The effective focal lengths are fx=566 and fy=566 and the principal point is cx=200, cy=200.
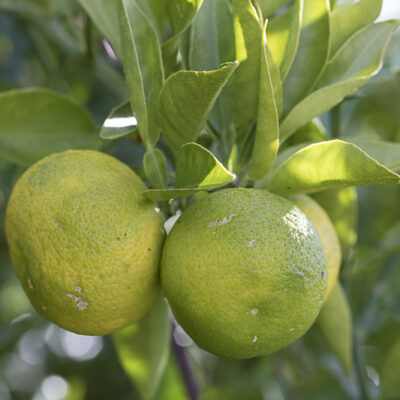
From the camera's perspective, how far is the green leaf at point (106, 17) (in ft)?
3.21

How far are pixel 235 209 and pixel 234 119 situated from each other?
218 millimetres

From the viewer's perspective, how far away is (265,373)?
1925mm

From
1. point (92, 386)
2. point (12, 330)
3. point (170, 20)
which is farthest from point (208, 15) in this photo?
point (92, 386)

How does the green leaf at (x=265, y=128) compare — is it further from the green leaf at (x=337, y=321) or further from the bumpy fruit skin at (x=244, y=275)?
the green leaf at (x=337, y=321)

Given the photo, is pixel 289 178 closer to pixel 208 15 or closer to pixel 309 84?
pixel 309 84

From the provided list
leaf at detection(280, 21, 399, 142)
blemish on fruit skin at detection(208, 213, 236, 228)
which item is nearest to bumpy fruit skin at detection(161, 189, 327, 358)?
blemish on fruit skin at detection(208, 213, 236, 228)

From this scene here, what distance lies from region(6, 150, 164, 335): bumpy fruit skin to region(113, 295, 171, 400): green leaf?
28 cm

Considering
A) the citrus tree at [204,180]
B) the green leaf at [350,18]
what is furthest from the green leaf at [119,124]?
the green leaf at [350,18]

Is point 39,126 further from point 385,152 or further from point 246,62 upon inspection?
point 385,152

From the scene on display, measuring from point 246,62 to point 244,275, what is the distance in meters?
0.34

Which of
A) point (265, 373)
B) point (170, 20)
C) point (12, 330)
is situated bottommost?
point (265, 373)

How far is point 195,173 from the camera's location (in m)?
0.76

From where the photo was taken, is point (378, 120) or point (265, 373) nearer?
point (265, 373)

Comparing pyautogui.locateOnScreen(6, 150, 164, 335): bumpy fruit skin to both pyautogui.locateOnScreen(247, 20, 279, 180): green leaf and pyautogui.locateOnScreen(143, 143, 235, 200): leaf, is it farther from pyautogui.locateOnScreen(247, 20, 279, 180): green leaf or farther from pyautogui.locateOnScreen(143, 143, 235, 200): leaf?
pyautogui.locateOnScreen(247, 20, 279, 180): green leaf
